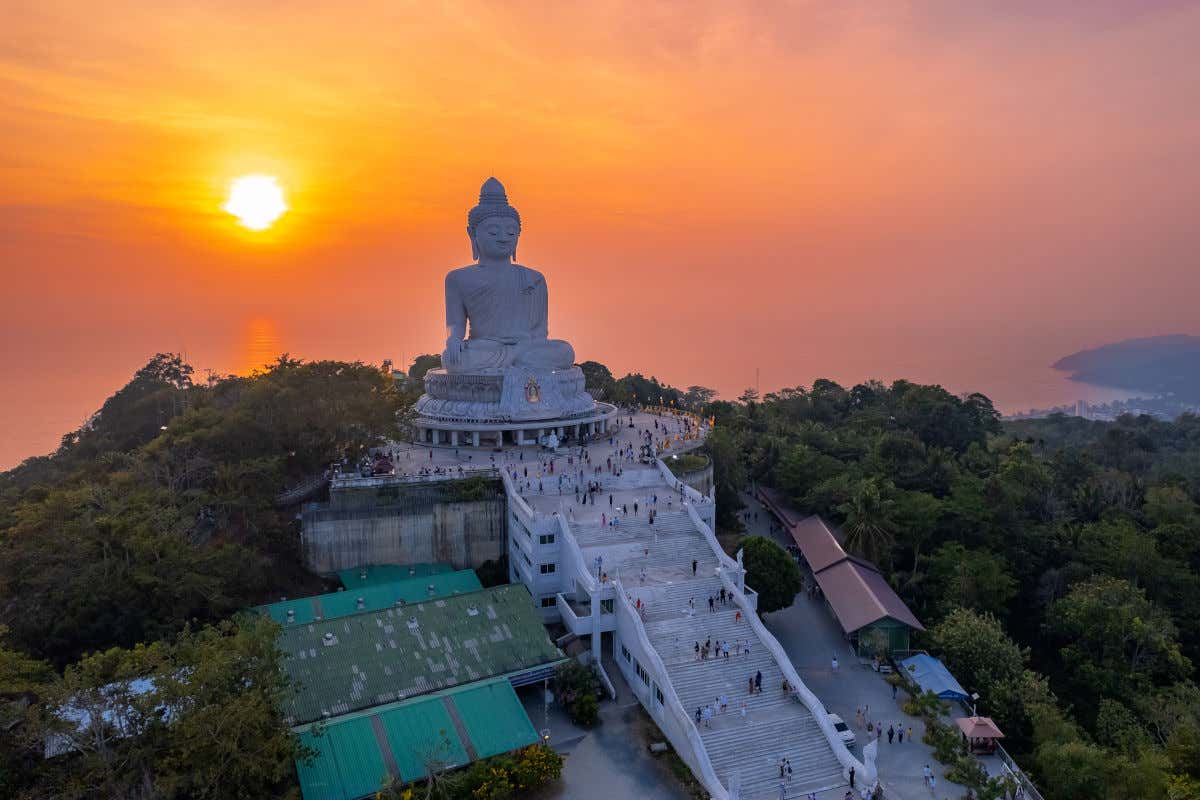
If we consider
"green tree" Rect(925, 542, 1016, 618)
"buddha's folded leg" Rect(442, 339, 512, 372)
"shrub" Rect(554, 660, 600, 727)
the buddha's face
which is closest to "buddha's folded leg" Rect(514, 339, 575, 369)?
"buddha's folded leg" Rect(442, 339, 512, 372)

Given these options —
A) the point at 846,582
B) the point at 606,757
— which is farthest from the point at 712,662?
the point at 846,582

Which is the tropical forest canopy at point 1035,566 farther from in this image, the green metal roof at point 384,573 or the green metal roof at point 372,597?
the green metal roof at point 372,597

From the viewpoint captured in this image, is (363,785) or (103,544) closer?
(363,785)

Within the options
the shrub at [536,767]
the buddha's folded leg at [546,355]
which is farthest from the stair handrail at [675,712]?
the buddha's folded leg at [546,355]

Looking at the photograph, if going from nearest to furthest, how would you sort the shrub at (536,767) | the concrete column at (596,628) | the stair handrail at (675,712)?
1. the shrub at (536,767)
2. the stair handrail at (675,712)
3. the concrete column at (596,628)

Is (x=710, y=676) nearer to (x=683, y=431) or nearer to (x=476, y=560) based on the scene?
(x=476, y=560)

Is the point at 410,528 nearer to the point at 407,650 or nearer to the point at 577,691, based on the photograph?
the point at 407,650

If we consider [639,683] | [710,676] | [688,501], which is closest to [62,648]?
[639,683]
